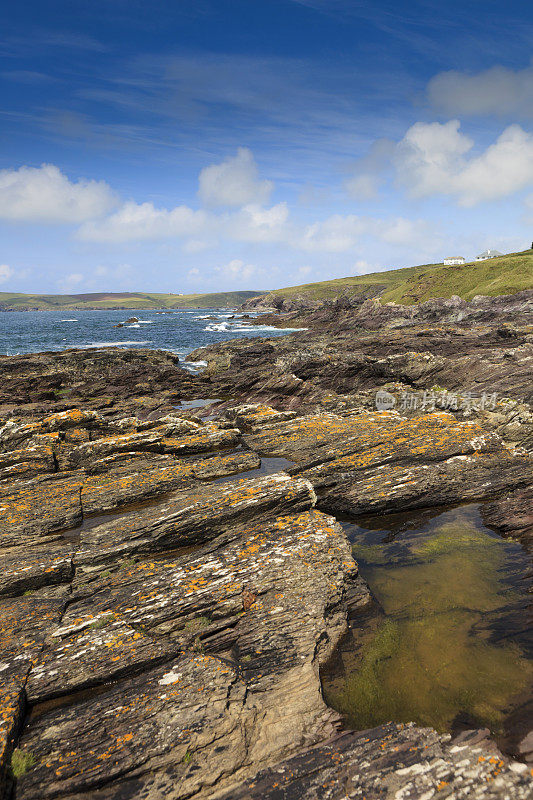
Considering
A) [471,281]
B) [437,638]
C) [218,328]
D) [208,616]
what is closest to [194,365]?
[208,616]

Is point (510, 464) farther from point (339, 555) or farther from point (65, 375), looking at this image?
point (65, 375)

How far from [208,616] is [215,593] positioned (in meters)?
0.71

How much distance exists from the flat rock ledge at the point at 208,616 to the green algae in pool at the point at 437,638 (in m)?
0.79

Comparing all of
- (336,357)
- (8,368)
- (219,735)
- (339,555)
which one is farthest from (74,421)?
(8,368)

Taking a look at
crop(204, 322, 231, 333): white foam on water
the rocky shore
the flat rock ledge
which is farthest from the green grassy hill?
the flat rock ledge

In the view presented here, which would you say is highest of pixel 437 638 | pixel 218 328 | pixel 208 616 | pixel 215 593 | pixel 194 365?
pixel 218 328

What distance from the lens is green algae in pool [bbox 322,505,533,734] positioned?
8867mm

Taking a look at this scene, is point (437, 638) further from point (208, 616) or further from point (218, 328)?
point (218, 328)

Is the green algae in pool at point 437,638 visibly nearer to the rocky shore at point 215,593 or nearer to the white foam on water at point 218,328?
the rocky shore at point 215,593

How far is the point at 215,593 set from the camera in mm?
11852

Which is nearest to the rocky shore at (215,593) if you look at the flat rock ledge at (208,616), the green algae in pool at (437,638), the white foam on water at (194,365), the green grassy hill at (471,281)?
the flat rock ledge at (208,616)

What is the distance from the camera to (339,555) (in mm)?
13555

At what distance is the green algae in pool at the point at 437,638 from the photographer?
29.1 ft

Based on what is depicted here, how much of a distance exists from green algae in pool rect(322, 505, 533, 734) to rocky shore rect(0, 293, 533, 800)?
74cm
